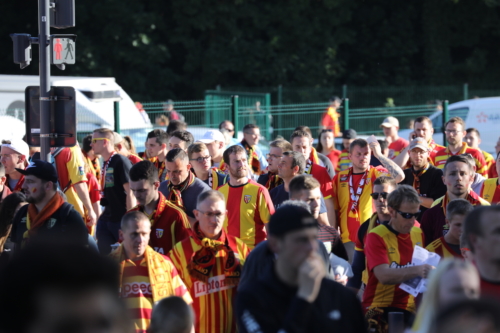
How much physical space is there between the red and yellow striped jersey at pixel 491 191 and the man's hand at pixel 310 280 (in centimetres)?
523

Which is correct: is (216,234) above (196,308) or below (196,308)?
above

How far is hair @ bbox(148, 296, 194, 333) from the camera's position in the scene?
4066 millimetres

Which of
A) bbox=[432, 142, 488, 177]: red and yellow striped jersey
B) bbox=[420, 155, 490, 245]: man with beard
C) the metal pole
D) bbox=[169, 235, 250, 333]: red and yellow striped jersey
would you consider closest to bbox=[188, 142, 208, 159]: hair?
the metal pole

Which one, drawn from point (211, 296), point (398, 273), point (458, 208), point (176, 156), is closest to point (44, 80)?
point (176, 156)

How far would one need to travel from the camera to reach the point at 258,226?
698cm

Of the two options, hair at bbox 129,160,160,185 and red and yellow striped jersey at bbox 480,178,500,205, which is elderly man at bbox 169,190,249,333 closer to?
hair at bbox 129,160,160,185

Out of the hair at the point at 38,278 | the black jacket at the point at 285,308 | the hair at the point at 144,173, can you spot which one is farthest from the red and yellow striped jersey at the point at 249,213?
the hair at the point at 38,278

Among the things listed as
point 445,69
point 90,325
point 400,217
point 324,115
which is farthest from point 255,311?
point 445,69

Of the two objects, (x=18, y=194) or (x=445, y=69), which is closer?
(x=18, y=194)

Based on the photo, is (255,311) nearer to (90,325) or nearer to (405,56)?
(90,325)

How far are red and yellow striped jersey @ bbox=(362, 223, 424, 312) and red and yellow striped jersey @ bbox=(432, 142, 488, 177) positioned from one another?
4.76 meters

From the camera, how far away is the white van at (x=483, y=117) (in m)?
19.6

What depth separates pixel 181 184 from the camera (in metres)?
7.11

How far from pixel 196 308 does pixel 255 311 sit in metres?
2.19
